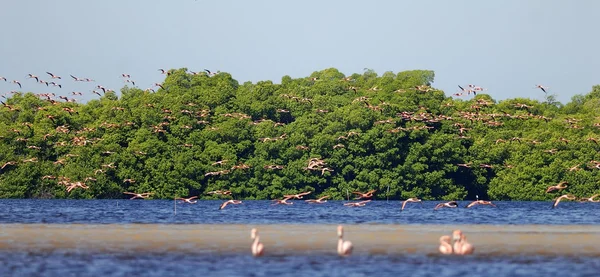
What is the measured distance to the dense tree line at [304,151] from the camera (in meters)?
122

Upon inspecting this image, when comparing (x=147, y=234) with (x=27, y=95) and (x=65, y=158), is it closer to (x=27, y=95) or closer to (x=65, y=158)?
(x=65, y=158)

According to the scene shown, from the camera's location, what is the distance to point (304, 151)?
4948 inches

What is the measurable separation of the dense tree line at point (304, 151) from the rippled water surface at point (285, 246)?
4397cm

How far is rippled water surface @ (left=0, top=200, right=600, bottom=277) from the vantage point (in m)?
36.5

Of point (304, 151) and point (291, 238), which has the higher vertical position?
point (304, 151)

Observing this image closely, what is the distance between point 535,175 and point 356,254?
8318cm

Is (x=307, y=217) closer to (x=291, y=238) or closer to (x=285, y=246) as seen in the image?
(x=291, y=238)

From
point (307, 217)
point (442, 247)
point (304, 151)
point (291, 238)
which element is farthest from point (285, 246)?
point (304, 151)

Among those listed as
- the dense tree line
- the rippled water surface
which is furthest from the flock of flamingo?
the dense tree line

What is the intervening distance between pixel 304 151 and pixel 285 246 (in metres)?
79.2

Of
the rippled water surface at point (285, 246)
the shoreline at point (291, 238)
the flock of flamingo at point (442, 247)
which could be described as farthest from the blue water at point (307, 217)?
the flock of flamingo at point (442, 247)

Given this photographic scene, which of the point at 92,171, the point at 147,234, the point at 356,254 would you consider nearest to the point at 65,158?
the point at 92,171

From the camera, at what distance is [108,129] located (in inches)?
4975

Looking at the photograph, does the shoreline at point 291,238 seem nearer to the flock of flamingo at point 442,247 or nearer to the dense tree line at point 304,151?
the flock of flamingo at point 442,247
